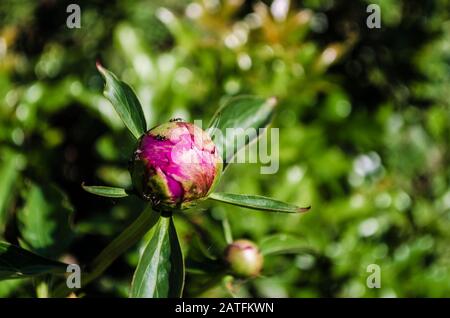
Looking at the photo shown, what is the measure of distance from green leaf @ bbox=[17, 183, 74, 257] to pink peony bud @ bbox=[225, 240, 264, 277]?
9.4 inches

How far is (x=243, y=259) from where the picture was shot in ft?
2.61

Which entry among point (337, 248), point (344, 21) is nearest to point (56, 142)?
point (337, 248)

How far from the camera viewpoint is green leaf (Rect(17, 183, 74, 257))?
0.88 metres

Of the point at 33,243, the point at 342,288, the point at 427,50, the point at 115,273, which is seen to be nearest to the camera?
the point at 33,243

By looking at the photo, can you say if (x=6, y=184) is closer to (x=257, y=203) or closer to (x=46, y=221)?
(x=46, y=221)

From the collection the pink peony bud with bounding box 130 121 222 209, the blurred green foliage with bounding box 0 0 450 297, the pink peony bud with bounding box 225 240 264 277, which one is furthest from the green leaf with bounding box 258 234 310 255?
the pink peony bud with bounding box 130 121 222 209

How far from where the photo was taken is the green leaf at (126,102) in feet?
2.10

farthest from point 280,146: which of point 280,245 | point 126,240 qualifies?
point 126,240

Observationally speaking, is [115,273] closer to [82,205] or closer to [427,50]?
[82,205]

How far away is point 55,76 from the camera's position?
1530 mm

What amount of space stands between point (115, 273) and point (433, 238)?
75 cm

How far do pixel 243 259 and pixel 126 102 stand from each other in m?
0.27

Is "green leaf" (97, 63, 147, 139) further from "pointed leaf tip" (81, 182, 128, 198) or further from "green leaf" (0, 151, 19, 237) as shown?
"green leaf" (0, 151, 19, 237)
